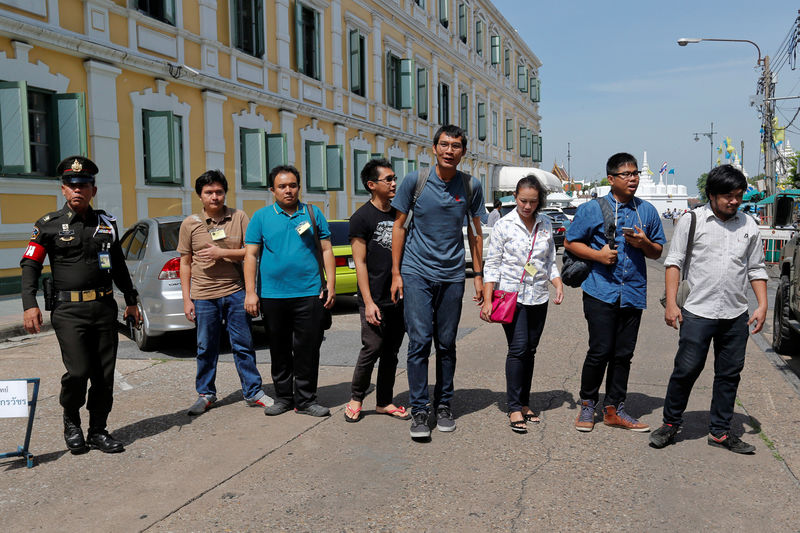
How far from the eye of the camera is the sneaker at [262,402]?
543 cm

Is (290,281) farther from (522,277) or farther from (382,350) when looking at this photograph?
(522,277)

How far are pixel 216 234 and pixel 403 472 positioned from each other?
2.45 m

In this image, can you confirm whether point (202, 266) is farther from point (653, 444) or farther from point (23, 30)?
point (23, 30)

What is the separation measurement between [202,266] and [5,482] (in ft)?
6.65

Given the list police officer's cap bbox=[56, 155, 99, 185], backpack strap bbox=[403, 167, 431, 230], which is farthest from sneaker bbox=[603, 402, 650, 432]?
police officer's cap bbox=[56, 155, 99, 185]

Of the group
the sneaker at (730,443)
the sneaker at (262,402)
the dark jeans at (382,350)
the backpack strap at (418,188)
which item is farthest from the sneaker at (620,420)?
the sneaker at (262,402)

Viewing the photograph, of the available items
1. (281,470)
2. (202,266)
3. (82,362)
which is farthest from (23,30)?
(281,470)

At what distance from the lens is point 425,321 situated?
184 inches

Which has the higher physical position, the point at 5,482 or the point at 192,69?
the point at 192,69

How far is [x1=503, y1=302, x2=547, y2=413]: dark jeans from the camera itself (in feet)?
15.9

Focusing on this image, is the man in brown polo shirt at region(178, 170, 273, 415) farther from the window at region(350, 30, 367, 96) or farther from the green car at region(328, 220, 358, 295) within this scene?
the window at region(350, 30, 367, 96)

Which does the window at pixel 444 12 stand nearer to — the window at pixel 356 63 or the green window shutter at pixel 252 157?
the window at pixel 356 63

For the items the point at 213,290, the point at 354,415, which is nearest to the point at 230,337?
the point at 213,290

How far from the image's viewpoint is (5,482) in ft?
13.0
